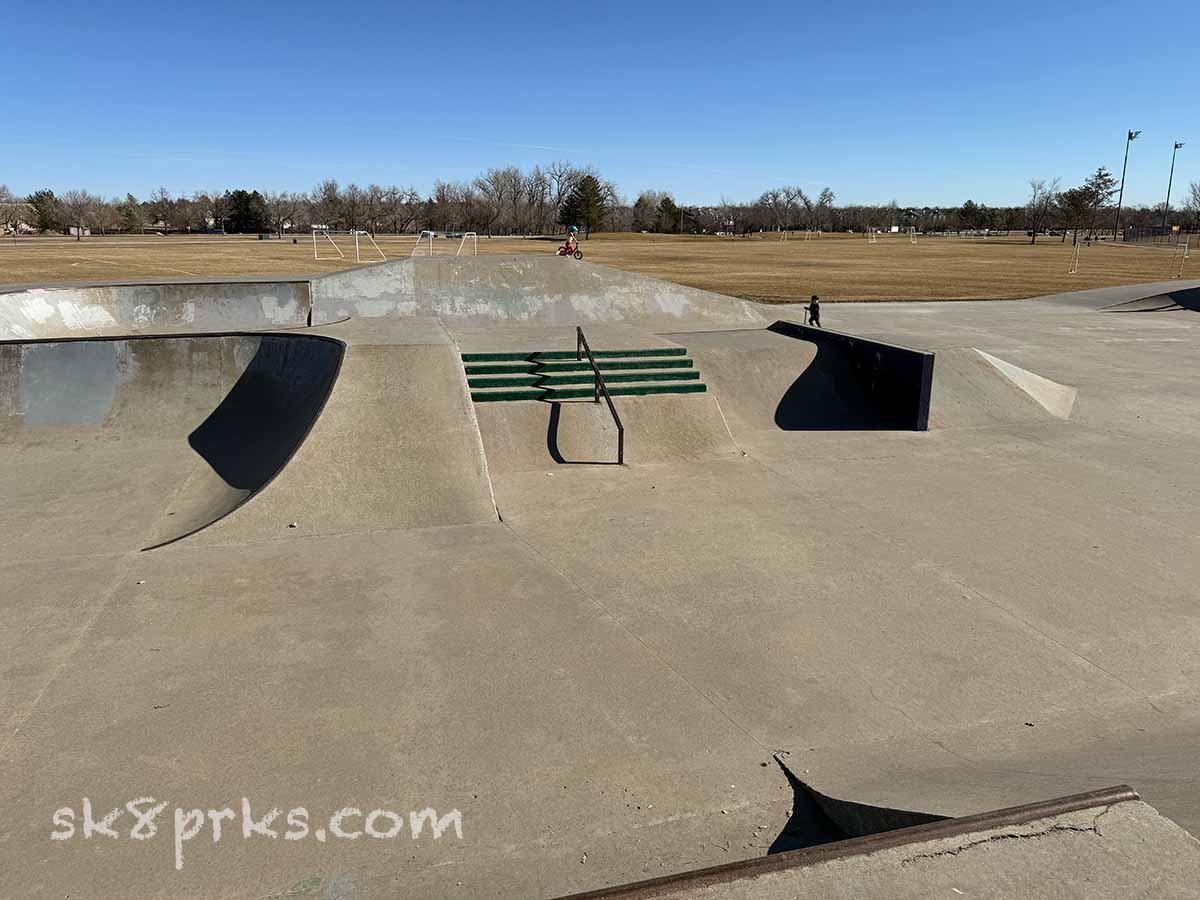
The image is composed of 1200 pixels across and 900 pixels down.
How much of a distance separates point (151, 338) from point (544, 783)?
35.9ft

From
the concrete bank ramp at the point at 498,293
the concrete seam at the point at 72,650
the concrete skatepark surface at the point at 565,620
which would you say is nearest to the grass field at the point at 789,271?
the concrete bank ramp at the point at 498,293

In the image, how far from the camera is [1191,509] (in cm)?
852

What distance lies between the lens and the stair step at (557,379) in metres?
11.5

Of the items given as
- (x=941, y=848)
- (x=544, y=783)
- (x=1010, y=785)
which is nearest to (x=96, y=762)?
(x=544, y=783)

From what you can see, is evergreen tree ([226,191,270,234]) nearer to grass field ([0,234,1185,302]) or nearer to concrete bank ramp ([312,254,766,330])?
grass field ([0,234,1185,302])

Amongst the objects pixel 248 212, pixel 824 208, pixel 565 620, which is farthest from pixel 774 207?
pixel 565 620

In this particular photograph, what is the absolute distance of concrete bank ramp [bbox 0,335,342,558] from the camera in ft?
29.0

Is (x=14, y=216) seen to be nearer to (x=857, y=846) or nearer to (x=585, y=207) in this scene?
(x=585, y=207)

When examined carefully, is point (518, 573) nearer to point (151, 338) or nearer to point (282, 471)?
point (282, 471)

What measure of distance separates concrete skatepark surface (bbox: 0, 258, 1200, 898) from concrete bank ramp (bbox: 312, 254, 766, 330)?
15.4 feet

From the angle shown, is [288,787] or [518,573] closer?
[288,787]

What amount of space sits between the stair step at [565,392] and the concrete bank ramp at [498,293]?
6.21m

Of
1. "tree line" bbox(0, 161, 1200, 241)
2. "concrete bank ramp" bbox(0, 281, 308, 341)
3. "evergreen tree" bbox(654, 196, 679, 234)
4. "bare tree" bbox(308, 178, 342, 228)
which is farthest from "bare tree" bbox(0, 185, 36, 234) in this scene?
"concrete bank ramp" bbox(0, 281, 308, 341)

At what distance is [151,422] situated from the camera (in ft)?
38.4
